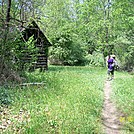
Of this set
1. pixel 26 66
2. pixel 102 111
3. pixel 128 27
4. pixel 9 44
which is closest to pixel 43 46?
pixel 128 27

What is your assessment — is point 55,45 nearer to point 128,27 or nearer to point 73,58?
point 73,58

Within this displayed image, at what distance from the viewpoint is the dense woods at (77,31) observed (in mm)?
13047

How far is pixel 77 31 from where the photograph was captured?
114ft

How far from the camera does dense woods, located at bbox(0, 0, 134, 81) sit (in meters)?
13.0

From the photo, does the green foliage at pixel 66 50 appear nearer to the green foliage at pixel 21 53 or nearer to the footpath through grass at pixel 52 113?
the green foliage at pixel 21 53

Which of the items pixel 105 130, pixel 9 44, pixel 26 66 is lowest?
pixel 105 130

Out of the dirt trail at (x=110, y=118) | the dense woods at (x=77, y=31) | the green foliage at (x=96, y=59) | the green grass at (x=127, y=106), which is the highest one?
the dense woods at (x=77, y=31)

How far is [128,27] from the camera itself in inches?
1026

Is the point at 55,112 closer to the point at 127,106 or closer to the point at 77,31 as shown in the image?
the point at 127,106

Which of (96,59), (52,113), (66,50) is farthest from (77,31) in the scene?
(52,113)

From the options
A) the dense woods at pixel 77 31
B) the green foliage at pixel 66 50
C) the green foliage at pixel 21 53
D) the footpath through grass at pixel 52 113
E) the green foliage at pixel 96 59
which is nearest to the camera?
the footpath through grass at pixel 52 113

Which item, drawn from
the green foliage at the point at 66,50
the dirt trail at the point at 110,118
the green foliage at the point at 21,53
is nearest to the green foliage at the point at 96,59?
the green foliage at the point at 66,50

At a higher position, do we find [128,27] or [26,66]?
[128,27]

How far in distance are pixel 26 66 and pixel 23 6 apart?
11.2 feet
